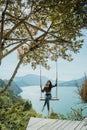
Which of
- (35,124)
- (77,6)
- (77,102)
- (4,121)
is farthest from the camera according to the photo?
(4,121)

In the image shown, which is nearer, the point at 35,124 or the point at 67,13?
the point at 35,124

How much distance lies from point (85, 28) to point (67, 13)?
0.95 m

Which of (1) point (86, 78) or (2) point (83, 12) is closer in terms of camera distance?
(1) point (86, 78)

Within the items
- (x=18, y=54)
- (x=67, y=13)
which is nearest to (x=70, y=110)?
(x=18, y=54)

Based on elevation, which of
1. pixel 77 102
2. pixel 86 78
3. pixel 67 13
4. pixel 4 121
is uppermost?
pixel 67 13

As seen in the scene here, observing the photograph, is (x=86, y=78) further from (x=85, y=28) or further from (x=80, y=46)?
(x=80, y=46)

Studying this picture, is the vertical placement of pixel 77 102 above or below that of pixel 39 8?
below

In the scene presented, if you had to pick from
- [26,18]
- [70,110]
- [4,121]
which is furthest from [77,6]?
[4,121]

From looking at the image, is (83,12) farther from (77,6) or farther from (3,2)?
(3,2)

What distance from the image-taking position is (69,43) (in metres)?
14.6

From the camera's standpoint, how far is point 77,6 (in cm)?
1186

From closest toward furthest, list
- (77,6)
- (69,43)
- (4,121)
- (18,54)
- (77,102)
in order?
1. (77,102)
2. (77,6)
3. (69,43)
4. (18,54)
5. (4,121)

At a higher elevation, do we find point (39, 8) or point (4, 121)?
point (39, 8)

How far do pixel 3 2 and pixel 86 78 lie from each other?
463cm
